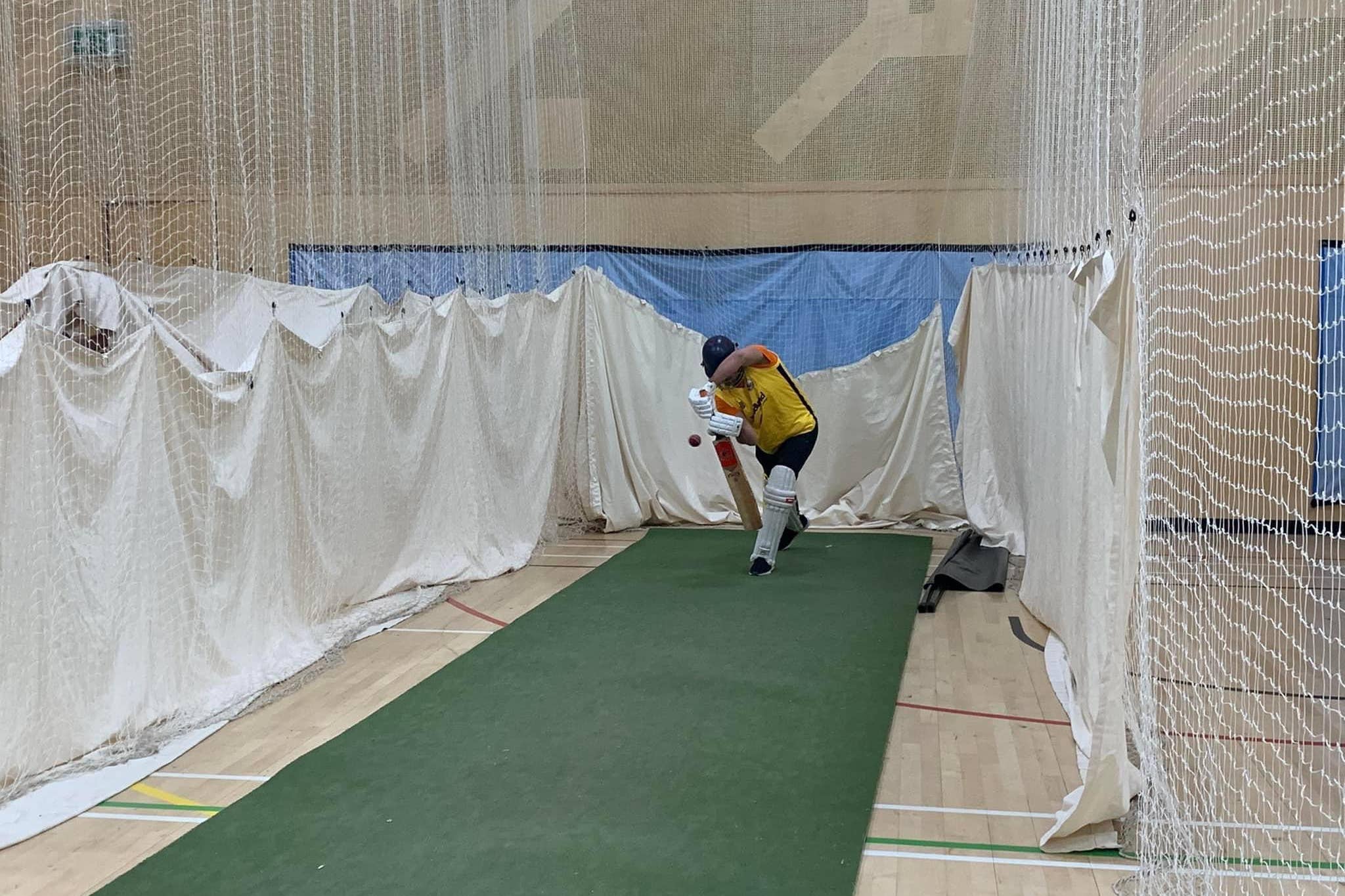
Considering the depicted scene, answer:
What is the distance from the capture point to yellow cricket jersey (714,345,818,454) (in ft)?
20.8

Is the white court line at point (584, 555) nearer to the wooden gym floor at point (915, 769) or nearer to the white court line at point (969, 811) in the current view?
the wooden gym floor at point (915, 769)

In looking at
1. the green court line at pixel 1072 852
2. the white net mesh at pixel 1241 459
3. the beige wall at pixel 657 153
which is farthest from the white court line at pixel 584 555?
the green court line at pixel 1072 852

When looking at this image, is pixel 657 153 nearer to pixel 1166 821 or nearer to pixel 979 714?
pixel 979 714

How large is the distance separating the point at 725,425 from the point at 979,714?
265cm

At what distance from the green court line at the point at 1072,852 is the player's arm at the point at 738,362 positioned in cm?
365

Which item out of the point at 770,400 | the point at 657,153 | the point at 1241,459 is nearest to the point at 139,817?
the point at 770,400

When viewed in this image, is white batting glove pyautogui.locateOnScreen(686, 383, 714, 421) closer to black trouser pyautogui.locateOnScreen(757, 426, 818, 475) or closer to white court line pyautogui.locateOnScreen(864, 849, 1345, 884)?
black trouser pyautogui.locateOnScreen(757, 426, 818, 475)

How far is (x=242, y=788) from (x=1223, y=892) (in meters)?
2.46

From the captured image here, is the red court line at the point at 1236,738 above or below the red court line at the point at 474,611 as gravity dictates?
below

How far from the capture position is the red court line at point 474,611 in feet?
17.0

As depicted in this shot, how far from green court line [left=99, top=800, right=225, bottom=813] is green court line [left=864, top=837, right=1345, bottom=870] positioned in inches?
66.6

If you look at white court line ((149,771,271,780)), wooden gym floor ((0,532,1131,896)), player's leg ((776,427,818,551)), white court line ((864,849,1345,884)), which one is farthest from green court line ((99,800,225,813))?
player's leg ((776,427,818,551))

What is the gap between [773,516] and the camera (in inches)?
247

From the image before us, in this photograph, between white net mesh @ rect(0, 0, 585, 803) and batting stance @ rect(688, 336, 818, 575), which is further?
batting stance @ rect(688, 336, 818, 575)
